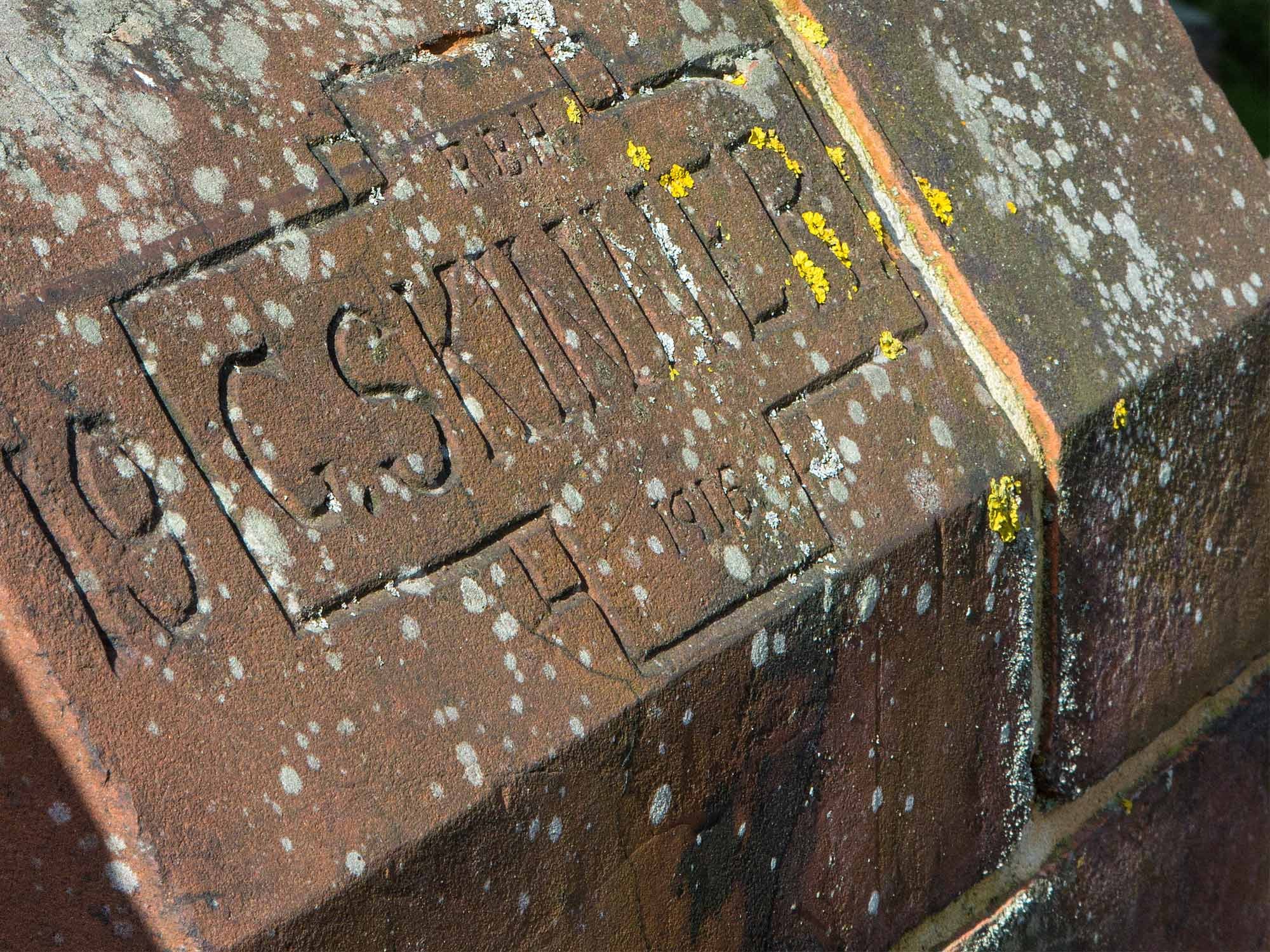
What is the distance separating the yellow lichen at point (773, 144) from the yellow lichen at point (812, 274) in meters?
0.13

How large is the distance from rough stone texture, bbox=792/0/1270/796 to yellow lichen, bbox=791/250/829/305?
0.69 feet

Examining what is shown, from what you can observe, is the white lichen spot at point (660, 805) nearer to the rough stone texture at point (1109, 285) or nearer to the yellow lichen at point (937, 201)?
the rough stone texture at point (1109, 285)

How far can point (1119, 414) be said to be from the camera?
1774mm

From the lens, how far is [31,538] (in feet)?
3.38

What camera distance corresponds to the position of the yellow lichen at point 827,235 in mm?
1627

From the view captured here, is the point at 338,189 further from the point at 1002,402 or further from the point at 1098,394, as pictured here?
the point at 1098,394

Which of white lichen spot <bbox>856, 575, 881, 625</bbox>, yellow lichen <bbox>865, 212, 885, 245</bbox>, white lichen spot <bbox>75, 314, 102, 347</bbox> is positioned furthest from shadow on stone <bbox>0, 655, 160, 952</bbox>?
yellow lichen <bbox>865, 212, 885, 245</bbox>

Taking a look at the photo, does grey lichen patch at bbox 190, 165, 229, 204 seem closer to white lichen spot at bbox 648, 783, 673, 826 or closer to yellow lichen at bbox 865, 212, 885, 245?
white lichen spot at bbox 648, 783, 673, 826

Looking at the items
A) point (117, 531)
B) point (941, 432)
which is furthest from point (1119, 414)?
point (117, 531)

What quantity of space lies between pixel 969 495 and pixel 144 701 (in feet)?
3.40

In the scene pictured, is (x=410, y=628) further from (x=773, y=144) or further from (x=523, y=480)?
(x=773, y=144)

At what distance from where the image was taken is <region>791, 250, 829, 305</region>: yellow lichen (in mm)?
1589

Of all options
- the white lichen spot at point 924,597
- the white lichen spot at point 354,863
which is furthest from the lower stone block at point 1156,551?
the white lichen spot at point 354,863

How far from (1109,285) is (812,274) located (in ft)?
1.75
